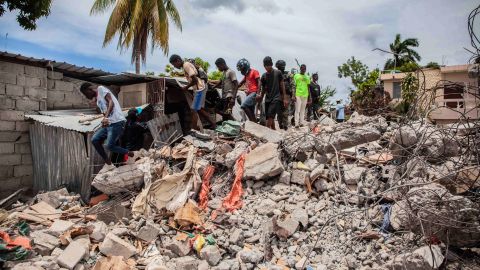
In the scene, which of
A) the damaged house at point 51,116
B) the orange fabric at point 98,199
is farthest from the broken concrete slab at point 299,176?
the orange fabric at point 98,199

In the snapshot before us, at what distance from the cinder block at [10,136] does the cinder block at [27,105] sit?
568 mm

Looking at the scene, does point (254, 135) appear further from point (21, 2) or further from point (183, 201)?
point (21, 2)

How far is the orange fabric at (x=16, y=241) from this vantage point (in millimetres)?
4098

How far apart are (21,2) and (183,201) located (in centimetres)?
804

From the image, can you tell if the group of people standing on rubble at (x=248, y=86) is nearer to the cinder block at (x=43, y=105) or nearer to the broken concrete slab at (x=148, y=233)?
the broken concrete slab at (x=148, y=233)

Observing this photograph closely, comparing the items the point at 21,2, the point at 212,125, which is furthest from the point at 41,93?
the point at 212,125

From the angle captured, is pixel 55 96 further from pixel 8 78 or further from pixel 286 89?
pixel 286 89

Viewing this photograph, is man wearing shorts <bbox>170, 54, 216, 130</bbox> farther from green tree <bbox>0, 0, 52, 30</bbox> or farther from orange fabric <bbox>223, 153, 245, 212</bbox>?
green tree <bbox>0, 0, 52, 30</bbox>

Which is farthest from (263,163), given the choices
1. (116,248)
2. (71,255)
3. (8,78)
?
(8,78)

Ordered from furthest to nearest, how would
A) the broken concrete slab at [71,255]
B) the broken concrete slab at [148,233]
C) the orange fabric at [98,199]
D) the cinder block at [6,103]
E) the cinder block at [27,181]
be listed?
the cinder block at [27,181]
the cinder block at [6,103]
the orange fabric at [98,199]
the broken concrete slab at [148,233]
the broken concrete slab at [71,255]

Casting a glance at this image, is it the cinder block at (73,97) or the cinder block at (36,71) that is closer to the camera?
the cinder block at (36,71)

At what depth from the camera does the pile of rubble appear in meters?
3.42

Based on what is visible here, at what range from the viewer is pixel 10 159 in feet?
23.1

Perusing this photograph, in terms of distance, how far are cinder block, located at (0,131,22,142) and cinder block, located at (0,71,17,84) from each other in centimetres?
112
